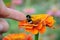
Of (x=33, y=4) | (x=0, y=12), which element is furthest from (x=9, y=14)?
(x=33, y=4)

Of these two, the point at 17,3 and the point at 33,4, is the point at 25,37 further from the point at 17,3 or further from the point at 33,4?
the point at 33,4

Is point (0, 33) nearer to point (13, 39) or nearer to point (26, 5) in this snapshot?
point (13, 39)

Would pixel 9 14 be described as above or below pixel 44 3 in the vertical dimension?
below

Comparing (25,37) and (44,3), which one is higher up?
(44,3)

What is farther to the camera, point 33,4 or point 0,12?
point 33,4

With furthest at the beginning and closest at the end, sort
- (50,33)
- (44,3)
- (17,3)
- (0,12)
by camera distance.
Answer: (44,3)
(17,3)
(50,33)
(0,12)

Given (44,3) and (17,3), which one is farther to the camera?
(44,3)

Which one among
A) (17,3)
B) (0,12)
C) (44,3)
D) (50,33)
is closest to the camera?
(0,12)

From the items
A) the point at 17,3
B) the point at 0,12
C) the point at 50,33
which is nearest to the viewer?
the point at 0,12

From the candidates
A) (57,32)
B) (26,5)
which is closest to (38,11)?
(26,5)
